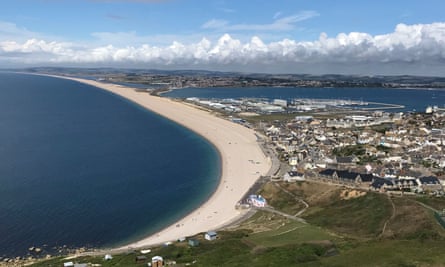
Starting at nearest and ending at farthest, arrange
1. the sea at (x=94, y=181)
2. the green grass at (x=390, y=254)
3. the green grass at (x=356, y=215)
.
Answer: the green grass at (x=390, y=254) < the green grass at (x=356, y=215) < the sea at (x=94, y=181)

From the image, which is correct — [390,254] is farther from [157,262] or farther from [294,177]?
[294,177]

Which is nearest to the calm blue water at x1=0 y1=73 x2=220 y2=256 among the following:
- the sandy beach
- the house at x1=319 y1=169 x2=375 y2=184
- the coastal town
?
the sandy beach

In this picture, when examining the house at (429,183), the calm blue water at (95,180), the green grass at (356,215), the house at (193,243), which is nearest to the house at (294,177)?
the green grass at (356,215)

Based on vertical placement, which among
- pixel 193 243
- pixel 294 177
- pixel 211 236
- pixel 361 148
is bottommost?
pixel 211 236

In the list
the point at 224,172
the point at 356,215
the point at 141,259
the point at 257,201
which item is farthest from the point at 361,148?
the point at 141,259

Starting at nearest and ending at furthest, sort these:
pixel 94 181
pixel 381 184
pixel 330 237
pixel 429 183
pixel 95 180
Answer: pixel 330 237 → pixel 381 184 → pixel 429 183 → pixel 94 181 → pixel 95 180

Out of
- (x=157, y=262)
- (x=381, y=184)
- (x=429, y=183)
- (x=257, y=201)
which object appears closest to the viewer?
(x=157, y=262)

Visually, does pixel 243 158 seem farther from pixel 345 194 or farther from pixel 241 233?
pixel 241 233

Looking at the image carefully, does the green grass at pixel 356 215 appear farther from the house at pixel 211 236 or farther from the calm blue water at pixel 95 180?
the calm blue water at pixel 95 180
